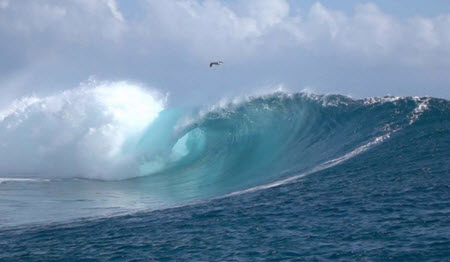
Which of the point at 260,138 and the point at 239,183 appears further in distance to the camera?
the point at 260,138

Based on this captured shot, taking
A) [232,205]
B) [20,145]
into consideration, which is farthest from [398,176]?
[20,145]

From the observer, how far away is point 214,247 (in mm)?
8969

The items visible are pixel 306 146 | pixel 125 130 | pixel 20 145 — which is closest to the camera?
pixel 306 146

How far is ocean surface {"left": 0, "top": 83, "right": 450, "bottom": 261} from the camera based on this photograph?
9008 mm

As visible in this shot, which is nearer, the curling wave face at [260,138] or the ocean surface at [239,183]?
the ocean surface at [239,183]

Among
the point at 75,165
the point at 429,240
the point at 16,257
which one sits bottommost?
the point at 429,240

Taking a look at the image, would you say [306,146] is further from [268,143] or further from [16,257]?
[16,257]

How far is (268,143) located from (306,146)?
228 cm

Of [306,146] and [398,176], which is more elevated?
[306,146]

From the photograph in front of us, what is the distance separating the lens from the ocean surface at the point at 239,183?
9.01 m

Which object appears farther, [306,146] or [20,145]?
[20,145]

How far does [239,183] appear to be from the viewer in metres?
16.8

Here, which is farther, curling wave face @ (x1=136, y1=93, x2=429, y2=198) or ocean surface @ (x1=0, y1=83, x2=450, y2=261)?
curling wave face @ (x1=136, y1=93, x2=429, y2=198)

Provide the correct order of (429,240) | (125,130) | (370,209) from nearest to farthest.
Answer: (429,240) < (370,209) < (125,130)
